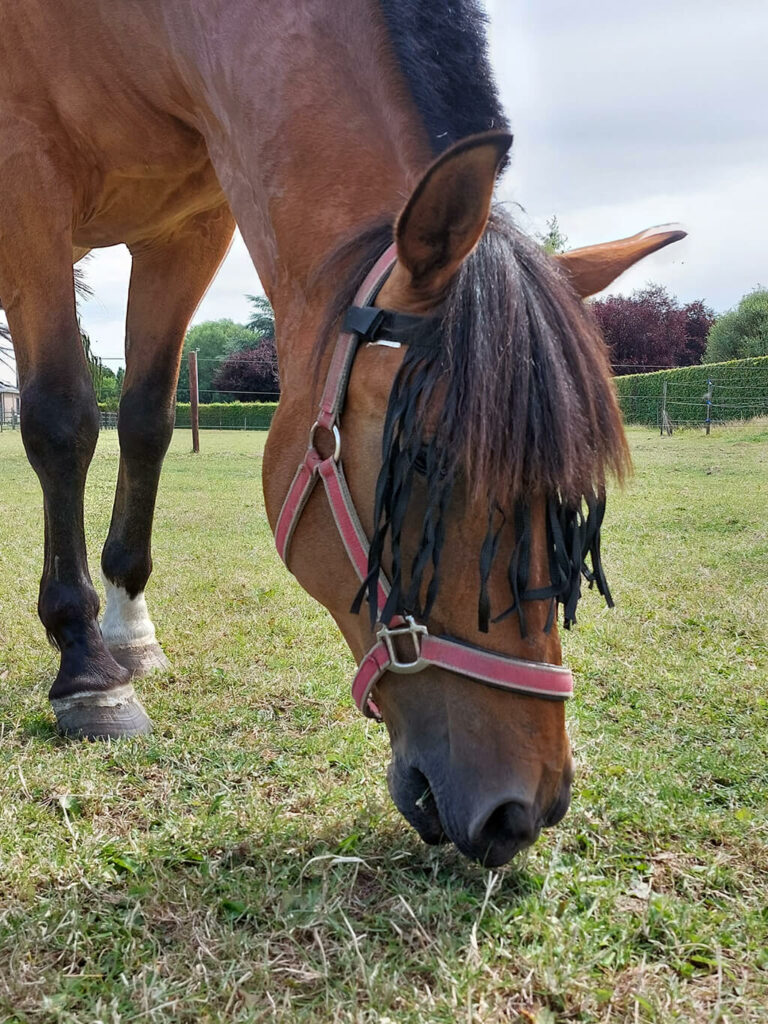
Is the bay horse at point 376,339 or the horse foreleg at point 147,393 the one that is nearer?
the bay horse at point 376,339

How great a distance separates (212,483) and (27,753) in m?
8.80

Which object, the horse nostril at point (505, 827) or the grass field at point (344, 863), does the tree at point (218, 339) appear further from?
the horse nostril at point (505, 827)

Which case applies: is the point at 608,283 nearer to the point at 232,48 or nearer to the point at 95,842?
the point at 232,48

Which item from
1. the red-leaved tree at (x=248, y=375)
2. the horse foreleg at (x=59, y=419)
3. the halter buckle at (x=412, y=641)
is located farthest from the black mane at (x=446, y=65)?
the red-leaved tree at (x=248, y=375)

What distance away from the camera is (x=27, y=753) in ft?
7.71

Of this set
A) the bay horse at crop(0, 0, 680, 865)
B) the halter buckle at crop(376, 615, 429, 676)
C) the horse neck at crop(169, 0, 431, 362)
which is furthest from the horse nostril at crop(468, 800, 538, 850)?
the horse neck at crop(169, 0, 431, 362)

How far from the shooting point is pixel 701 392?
24766mm

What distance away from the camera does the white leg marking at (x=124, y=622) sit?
10.3 ft

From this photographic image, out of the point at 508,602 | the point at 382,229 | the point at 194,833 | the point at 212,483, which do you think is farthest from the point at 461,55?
the point at 212,483

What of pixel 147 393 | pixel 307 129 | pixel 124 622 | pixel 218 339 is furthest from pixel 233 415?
pixel 218 339

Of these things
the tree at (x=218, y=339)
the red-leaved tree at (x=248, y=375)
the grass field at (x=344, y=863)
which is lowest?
the grass field at (x=344, y=863)

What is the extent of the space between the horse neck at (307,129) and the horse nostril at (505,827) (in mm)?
1159

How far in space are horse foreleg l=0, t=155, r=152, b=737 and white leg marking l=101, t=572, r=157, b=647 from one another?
17.2 inches

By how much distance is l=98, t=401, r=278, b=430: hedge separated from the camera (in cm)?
3541
